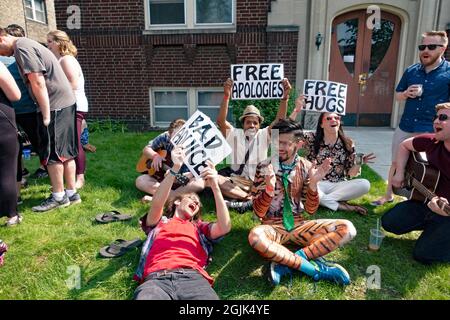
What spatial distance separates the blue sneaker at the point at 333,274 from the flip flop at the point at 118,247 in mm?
1567

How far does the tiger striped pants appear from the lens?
100 inches

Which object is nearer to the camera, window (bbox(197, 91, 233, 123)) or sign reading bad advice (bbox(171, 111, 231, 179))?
sign reading bad advice (bbox(171, 111, 231, 179))

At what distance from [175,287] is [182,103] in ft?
23.4

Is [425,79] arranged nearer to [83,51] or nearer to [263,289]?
[263,289]

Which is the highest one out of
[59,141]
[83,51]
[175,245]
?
[83,51]

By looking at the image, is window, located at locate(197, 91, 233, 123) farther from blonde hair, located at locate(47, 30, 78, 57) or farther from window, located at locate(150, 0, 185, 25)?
blonde hair, located at locate(47, 30, 78, 57)

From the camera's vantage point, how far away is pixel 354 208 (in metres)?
3.84

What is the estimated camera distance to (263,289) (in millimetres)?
2545

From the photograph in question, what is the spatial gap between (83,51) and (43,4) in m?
15.3

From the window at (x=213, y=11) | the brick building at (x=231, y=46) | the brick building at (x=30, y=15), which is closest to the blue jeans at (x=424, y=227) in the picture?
the brick building at (x=231, y=46)

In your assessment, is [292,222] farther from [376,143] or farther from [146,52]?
[146,52]

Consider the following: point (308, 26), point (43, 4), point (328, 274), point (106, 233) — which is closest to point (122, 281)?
point (106, 233)

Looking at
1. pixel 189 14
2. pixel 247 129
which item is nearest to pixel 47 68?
pixel 247 129

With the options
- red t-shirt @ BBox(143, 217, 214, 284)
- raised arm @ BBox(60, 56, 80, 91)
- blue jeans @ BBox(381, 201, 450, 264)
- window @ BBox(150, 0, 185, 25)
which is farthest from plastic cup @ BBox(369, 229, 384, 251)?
window @ BBox(150, 0, 185, 25)
